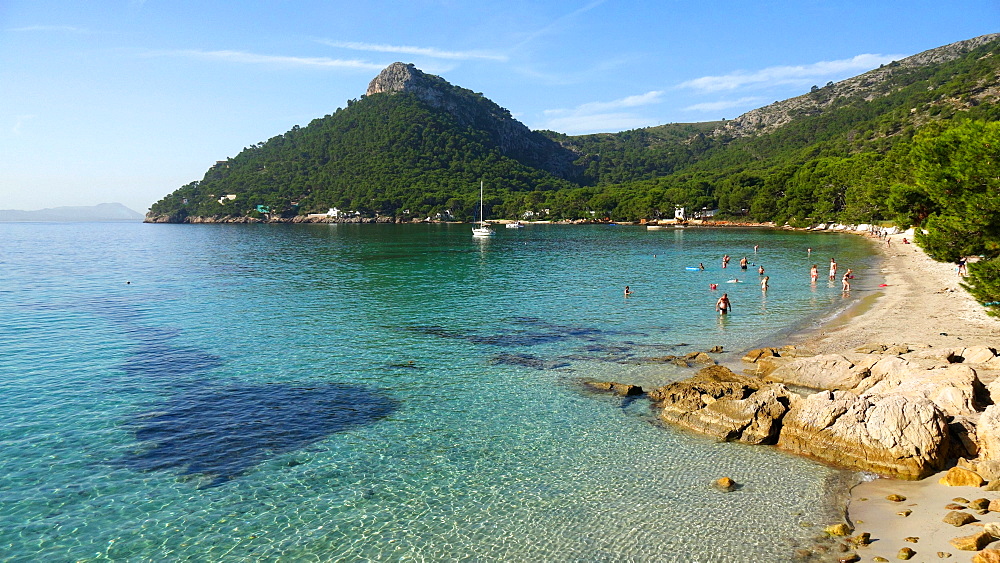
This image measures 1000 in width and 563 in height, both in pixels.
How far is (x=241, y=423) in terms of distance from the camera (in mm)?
17406

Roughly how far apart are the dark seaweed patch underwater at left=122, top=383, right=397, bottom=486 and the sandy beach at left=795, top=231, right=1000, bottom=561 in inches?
524

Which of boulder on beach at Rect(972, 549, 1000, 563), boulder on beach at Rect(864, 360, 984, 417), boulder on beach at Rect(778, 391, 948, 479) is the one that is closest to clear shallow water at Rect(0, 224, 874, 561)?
boulder on beach at Rect(778, 391, 948, 479)

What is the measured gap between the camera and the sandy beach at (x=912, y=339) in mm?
10367

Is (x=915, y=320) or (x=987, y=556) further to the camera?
(x=915, y=320)

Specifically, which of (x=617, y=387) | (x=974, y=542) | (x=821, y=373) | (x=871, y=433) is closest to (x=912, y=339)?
(x=821, y=373)

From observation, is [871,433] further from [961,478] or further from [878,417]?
[961,478]

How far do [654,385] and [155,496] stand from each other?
1577 cm

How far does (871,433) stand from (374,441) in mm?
12897

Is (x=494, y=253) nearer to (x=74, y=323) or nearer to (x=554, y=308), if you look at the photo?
(x=554, y=308)

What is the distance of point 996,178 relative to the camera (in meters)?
23.6

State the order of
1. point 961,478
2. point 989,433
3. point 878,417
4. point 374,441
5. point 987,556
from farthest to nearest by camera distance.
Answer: point 374,441 → point 878,417 → point 989,433 → point 961,478 → point 987,556

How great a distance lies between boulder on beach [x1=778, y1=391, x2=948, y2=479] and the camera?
13102 mm

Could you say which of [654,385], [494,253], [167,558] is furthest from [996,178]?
[494,253]

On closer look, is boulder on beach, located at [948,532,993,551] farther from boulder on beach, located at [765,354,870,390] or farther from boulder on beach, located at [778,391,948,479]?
boulder on beach, located at [765,354,870,390]
